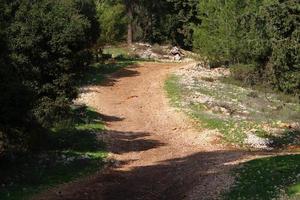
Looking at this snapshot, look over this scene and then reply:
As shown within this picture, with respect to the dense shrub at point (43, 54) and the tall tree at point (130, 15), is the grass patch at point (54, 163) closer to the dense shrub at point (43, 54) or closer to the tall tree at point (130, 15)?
the dense shrub at point (43, 54)

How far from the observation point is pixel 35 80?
2486 cm

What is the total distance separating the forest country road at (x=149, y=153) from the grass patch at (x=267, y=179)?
2.12 feet

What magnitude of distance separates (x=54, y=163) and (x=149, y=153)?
18.7 feet

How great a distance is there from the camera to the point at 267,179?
19750mm

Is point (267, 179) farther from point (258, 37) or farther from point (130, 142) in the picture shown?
point (258, 37)

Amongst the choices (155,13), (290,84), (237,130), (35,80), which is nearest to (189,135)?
(237,130)

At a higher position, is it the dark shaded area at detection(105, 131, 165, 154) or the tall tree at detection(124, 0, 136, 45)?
the tall tree at detection(124, 0, 136, 45)

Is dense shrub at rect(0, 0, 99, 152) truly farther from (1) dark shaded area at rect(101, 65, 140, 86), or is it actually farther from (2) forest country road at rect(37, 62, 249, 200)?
Result: (1) dark shaded area at rect(101, 65, 140, 86)

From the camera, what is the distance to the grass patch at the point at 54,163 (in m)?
19.8

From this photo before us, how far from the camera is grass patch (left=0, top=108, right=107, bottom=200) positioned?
19.8 meters

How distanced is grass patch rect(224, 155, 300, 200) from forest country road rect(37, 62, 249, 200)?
647 millimetres

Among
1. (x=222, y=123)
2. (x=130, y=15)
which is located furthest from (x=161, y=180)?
(x=130, y=15)

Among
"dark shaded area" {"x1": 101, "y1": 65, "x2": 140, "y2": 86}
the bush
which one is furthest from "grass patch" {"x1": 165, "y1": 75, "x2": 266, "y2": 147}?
the bush

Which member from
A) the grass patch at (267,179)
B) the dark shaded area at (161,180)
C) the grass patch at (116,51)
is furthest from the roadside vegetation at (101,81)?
the grass patch at (116,51)
